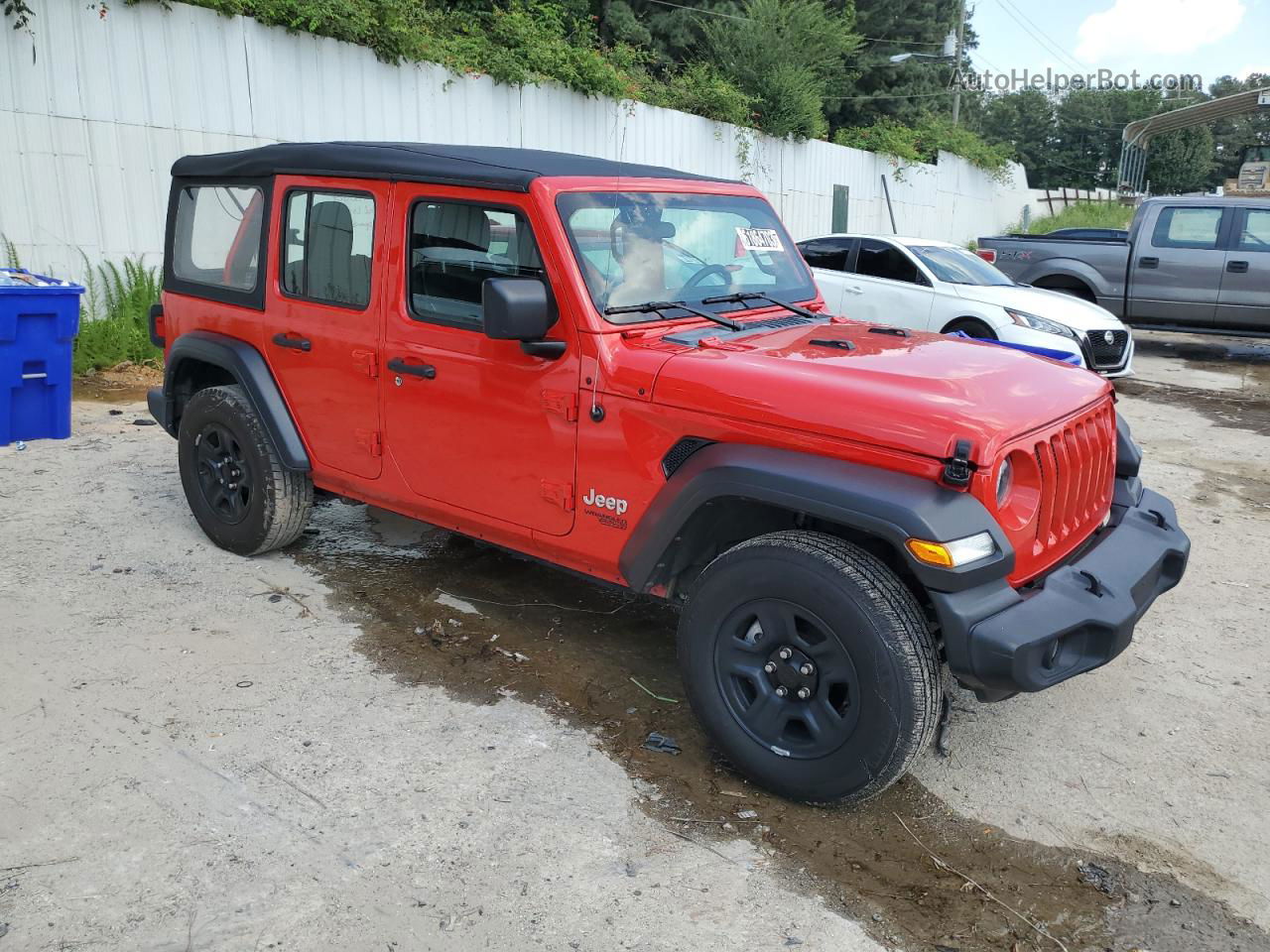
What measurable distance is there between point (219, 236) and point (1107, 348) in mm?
7743

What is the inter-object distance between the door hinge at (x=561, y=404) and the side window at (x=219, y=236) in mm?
1896

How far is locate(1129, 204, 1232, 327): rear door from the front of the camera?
1184cm

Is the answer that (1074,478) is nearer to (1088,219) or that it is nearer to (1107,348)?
(1107,348)

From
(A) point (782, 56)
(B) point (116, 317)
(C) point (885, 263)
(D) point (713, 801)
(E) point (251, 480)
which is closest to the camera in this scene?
(D) point (713, 801)

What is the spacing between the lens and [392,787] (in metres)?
3.14

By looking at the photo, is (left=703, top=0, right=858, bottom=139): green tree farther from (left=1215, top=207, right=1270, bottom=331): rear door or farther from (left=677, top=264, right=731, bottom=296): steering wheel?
(left=677, top=264, right=731, bottom=296): steering wheel

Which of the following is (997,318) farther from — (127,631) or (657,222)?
(127,631)

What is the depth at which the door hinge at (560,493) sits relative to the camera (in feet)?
11.7

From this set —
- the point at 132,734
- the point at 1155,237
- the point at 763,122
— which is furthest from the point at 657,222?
the point at 763,122

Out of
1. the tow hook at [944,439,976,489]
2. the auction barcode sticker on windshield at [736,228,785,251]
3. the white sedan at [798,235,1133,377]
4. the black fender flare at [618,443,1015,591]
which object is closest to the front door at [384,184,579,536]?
the black fender flare at [618,443,1015,591]

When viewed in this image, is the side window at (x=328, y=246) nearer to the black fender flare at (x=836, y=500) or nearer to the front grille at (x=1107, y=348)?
the black fender flare at (x=836, y=500)

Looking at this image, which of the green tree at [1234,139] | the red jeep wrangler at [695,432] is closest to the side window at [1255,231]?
the red jeep wrangler at [695,432]

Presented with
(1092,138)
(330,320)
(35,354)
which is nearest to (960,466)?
(330,320)

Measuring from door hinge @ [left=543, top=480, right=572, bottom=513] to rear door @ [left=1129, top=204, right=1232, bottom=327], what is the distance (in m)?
10.7
